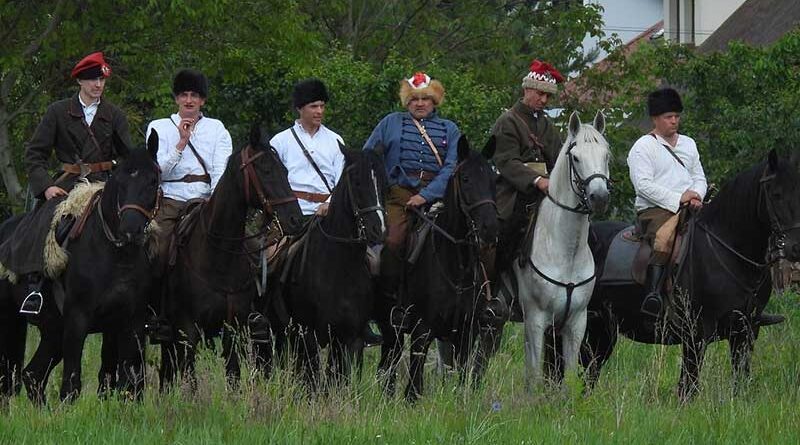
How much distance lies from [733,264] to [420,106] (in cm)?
278

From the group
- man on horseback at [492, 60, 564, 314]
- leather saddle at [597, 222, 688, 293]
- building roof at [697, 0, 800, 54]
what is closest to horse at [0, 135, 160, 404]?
man on horseback at [492, 60, 564, 314]

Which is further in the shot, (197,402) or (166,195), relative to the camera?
(166,195)

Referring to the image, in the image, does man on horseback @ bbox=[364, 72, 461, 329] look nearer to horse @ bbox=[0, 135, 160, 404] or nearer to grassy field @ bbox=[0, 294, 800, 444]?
grassy field @ bbox=[0, 294, 800, 444]

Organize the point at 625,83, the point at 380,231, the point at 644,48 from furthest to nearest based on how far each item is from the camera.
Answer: the point at 625,83 < the point at 644,48 < the point at 380,231

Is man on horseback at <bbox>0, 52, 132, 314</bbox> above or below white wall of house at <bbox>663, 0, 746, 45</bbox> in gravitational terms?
below

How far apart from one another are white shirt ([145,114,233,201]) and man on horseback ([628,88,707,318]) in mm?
3420

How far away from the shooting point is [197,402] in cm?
1098

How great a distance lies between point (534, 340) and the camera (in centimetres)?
1332

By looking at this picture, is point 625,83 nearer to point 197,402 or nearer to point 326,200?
point 326,200

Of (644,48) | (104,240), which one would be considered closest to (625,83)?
(644,48)

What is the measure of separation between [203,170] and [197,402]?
113 inches

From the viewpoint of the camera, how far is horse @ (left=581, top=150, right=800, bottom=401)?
1286cm

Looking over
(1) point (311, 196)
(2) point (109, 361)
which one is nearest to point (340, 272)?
(1) point (311, 196)

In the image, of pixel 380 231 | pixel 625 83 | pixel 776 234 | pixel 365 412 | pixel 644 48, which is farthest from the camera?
pixel 625 83
